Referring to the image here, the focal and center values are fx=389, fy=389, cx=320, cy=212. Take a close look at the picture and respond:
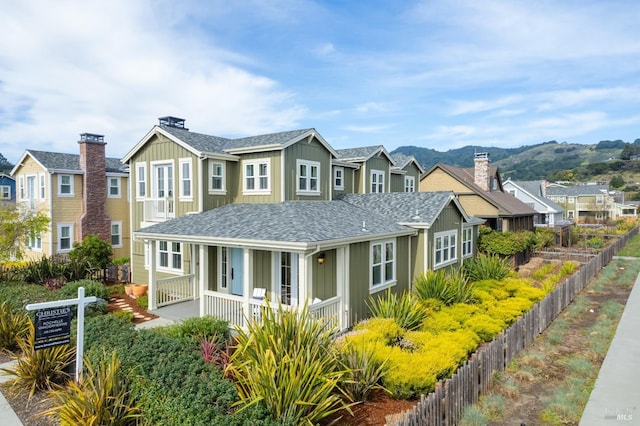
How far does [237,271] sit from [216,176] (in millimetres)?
4751

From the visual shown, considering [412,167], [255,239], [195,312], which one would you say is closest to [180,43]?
[255,239]

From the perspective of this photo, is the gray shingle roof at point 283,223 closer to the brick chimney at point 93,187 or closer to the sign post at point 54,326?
the sign post at point 54,326

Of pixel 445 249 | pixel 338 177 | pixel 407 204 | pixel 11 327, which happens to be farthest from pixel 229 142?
pixel 11 327

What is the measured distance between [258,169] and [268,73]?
27.5ft

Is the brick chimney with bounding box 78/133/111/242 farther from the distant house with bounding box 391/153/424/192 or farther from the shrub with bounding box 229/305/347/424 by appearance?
the shrub with bounding box 229/305/347/424

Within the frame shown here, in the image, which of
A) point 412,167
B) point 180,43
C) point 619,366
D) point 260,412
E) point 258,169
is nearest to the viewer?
point 260,412

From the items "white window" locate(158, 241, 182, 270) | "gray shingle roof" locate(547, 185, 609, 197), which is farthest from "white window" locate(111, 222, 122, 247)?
"gray shingle roof" locate(547, 185, 609, 197)

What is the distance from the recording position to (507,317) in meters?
12.9

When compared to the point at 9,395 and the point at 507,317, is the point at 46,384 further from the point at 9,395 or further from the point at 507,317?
the point at 507,317

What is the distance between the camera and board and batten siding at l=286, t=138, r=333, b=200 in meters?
17.0

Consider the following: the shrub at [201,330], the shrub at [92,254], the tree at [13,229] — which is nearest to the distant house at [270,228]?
the shrub at [201,330]

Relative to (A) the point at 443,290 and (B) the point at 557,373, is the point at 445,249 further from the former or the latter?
(B) the point at 557,373

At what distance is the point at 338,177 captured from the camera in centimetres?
2189

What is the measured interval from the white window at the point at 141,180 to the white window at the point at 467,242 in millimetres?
16568
